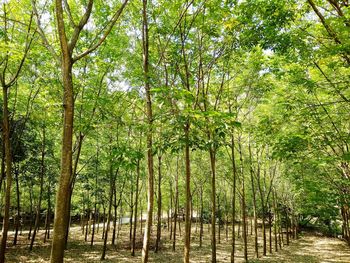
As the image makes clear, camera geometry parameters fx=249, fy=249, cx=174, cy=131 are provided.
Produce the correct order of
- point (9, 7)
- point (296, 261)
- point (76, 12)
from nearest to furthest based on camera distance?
point (9, 7)
point (76, 12)
point (296, 261)

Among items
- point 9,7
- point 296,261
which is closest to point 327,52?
point 9,7

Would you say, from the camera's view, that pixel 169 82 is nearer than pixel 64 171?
No

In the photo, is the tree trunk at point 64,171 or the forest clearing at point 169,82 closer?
the tree trunk at point 64,171

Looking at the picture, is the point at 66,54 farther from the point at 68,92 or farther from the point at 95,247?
the point at 95,247

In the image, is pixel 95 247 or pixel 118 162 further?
pixel 95 247

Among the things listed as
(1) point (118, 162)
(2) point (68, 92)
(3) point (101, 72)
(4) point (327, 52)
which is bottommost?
(1) point (118, 162)

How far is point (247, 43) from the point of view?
8242 millimetres

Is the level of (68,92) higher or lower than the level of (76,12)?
lower

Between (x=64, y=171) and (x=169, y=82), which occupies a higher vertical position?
(x=169, y=82)

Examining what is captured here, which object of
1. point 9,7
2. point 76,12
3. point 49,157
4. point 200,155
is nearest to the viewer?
point 9,7

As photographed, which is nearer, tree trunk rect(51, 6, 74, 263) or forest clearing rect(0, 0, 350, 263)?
tree trunk rect(51, 6, 74, 263)

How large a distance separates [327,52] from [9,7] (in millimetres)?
10684

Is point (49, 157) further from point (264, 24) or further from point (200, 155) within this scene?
point (264, 24)

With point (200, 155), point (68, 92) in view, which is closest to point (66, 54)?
point (68, 92)
